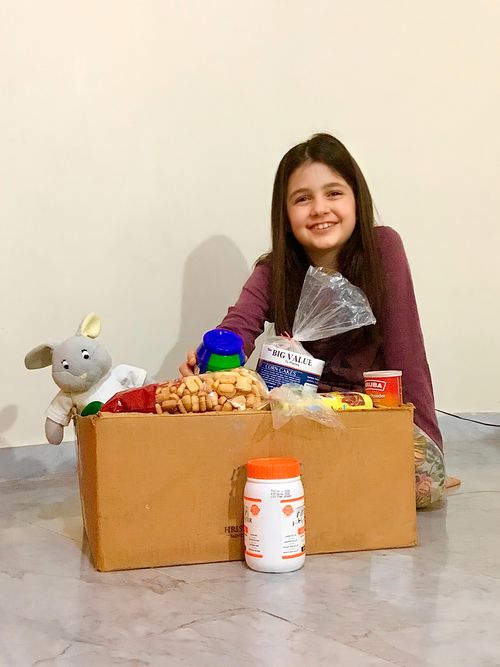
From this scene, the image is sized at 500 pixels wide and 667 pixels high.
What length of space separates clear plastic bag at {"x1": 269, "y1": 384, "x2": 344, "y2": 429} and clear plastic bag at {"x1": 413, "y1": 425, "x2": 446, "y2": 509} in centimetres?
28

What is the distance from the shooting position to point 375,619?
0.77 meters

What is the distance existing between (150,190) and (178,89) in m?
0.24

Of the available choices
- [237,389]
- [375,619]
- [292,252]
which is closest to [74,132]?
[292,252]

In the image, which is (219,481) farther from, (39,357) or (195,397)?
(39,357)

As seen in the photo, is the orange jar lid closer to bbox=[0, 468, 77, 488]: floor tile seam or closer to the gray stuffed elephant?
the gray stuffed elephant

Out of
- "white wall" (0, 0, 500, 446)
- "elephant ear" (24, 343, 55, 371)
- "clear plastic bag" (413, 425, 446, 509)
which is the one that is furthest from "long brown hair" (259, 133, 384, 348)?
"elephant ear" (24, 343, 55, 371)

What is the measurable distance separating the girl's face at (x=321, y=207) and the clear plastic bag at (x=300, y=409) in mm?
453

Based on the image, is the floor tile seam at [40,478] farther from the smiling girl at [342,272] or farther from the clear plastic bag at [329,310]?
the clear plastic bag at [329,310]

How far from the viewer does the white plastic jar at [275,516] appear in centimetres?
91

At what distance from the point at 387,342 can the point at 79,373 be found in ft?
1.79

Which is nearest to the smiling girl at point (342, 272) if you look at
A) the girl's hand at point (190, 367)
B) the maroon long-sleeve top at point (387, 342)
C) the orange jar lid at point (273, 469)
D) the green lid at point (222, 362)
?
the maroon long-sleeve top at point (387, 342)

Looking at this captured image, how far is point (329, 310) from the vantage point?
1256mm

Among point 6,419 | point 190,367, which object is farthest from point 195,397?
point 6,419

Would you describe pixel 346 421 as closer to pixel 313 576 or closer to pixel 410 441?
pixel 410 441
